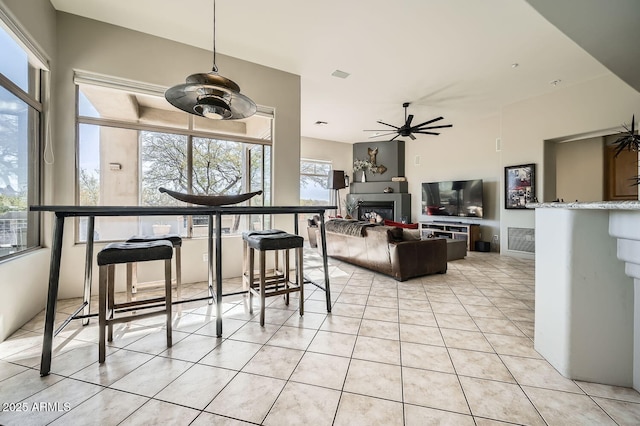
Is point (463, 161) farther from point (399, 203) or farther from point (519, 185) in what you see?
point (399, 203)

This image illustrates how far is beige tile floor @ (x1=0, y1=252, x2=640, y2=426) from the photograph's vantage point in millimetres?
1222

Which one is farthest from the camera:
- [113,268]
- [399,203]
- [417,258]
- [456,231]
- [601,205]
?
[399,203]

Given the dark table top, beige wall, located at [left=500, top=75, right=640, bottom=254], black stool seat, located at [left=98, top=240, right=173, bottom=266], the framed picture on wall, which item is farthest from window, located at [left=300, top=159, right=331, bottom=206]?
black stool seat, located at [left=98, top=240, right=173, bottom=266]

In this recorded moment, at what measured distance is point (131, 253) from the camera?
5.52 feet

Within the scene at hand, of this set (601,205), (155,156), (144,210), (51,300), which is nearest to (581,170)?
(601,205)

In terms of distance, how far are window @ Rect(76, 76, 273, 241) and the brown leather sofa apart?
5.13 feet

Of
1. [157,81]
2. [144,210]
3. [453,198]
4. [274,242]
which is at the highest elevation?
[157,81]

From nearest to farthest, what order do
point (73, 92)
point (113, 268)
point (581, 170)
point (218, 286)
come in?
1. point (113, 268)
2. point (218, 286)
3. point (73, 92)
4. point (581, 170)

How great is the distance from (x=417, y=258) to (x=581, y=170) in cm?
537

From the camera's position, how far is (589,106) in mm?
4094

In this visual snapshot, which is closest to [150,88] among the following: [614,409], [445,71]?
[445,71]

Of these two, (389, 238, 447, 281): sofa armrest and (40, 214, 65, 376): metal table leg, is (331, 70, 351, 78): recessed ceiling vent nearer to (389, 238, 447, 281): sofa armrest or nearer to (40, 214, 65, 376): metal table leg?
(389, 238, 447, 281): sofa armrest

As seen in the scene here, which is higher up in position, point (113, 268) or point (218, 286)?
point (113, 268)

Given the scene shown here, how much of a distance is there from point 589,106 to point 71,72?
7063mm
